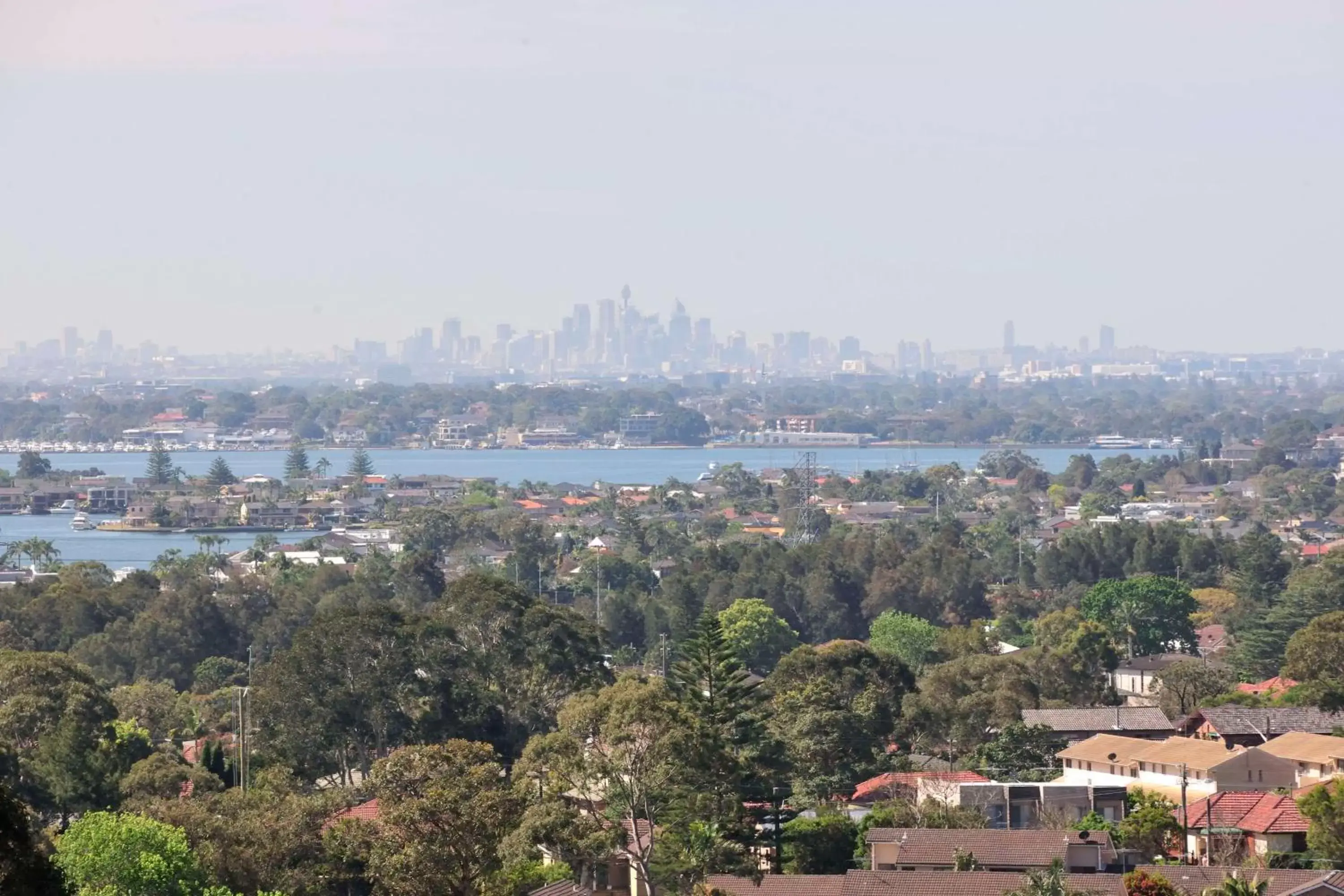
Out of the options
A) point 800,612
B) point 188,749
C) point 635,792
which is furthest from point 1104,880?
point 800,612

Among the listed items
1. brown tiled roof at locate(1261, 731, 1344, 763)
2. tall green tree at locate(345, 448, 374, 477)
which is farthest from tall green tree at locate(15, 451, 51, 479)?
brown tiled roof at locate(1261, 731, 1344, 763)

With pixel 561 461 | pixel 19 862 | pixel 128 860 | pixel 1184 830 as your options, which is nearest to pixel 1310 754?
pixel 1184 830

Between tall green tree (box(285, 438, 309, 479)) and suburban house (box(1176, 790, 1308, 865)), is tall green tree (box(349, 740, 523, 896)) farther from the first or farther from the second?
tall green tree (box(285, 438, 309, 479))

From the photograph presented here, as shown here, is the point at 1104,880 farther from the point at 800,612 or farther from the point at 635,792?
the point at 800,612

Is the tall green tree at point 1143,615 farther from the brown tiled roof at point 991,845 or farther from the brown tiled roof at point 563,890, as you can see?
the brown tiled roof at point 563,890

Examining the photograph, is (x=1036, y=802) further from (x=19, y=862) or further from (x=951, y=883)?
(x=19, y=862)

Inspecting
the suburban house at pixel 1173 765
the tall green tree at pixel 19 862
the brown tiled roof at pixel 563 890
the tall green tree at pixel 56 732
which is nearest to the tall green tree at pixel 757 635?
the suburban house at pixel 1173 765
